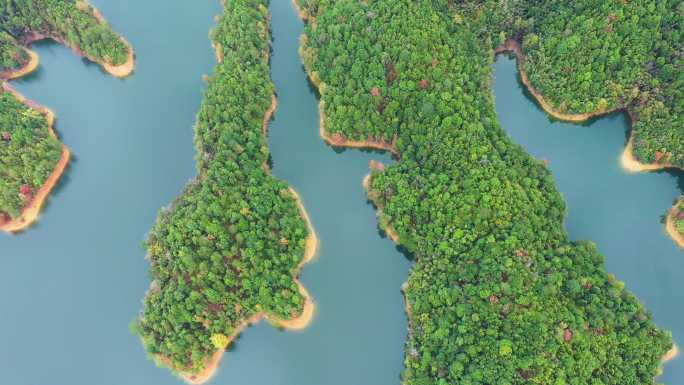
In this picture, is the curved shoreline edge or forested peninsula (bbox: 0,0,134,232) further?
forested peninsula (bbox: 0,0,134,232)

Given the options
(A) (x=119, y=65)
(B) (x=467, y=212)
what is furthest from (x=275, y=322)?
(A) (x=119, y=65)

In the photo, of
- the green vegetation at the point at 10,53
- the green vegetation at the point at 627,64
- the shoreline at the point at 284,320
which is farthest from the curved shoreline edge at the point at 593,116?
the green vegetation at the point at 10,53

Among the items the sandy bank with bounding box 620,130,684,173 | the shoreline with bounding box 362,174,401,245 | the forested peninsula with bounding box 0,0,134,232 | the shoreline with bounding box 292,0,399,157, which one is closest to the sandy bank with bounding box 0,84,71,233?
the forested peninsula with bounding box 0,0,134,232

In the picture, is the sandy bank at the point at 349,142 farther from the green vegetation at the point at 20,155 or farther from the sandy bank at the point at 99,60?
the green vegetation at the point at 20,155

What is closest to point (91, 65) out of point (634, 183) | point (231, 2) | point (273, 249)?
point (231, 2)

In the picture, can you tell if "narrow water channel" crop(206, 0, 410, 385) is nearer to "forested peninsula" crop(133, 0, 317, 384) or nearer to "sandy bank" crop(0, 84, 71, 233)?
"forested peninsula" crop(133, 0, 317, 384)

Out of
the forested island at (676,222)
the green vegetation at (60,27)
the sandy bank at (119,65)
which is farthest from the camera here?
the sandy bank at (119,65)

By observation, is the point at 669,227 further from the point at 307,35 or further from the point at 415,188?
the point at 307,35
